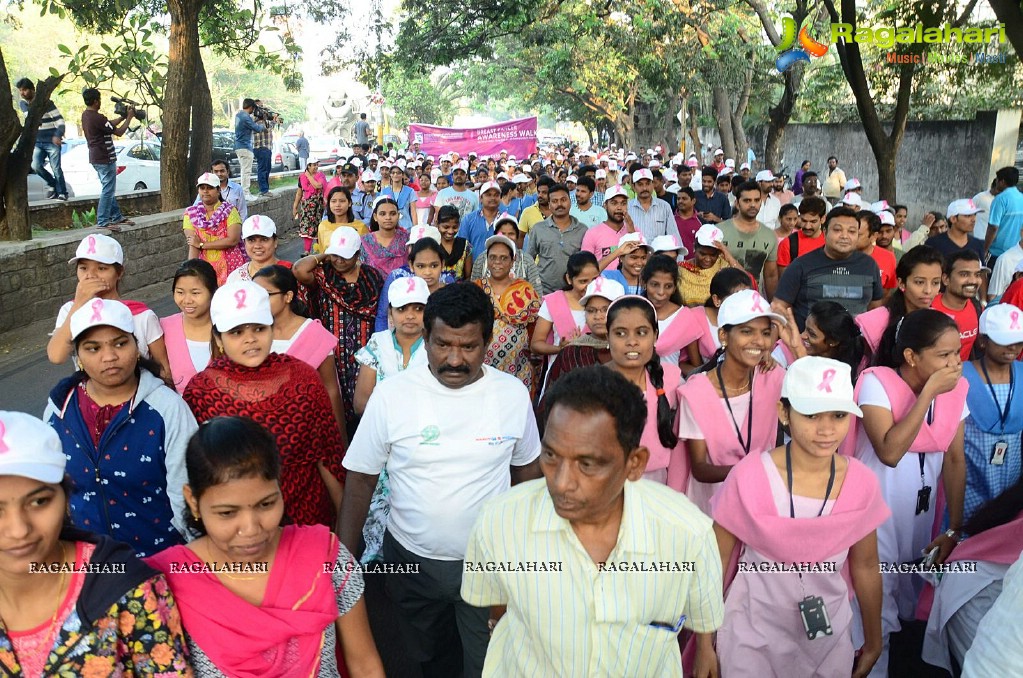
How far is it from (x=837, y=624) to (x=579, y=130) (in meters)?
99.5

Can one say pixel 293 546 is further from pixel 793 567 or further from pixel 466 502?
pixel 793 567

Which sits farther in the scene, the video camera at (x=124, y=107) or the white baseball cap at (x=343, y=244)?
the video camera at (x=124, y=107)

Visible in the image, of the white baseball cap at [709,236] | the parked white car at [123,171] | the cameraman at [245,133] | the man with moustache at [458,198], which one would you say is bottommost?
the white baseball cap at [709,236]

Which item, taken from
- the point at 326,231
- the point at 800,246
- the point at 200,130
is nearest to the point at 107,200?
the point at 200,130

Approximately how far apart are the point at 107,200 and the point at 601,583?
1066cm

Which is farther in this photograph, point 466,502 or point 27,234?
point 27,234

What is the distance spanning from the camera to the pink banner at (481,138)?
24.8 meters

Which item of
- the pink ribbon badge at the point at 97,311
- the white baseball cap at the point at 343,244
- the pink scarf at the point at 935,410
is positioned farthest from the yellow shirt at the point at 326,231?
the pink scarf at the point at 935,410

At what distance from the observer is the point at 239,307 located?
3465 millimetres

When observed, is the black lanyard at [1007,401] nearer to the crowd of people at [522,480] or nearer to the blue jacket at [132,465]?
the crowd of people at [522,480]

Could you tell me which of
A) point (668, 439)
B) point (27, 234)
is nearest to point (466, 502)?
point (668, 439)

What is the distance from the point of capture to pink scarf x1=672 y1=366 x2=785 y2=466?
3.54 metres

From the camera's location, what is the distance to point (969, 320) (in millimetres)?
5230

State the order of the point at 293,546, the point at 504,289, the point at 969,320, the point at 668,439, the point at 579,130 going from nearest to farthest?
the point at 293,546, the point at 668,439, the point at 969,320, the point at 504,289, the point at 579,130
